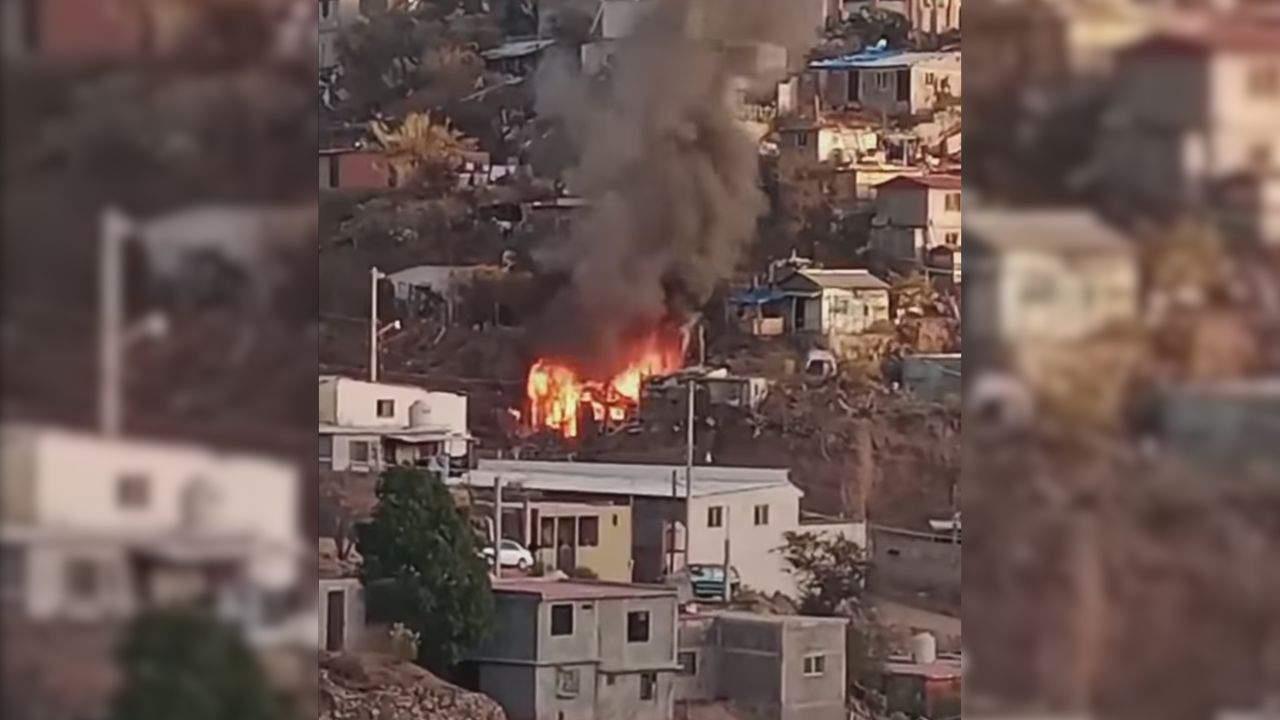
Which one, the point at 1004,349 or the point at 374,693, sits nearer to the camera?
the point at 1004,349

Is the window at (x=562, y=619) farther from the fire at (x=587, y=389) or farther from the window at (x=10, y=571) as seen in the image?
the window at (x=10, y=571)

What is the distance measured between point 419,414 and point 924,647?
115cm

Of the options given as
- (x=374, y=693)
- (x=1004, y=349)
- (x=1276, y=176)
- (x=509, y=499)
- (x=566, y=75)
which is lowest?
(x=374, y=693)

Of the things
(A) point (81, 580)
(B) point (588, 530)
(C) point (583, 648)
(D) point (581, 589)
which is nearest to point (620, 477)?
(B) point (588, 530)

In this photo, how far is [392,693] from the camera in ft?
14.2

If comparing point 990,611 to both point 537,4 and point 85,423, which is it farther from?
point 537,4

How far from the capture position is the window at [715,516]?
418cm

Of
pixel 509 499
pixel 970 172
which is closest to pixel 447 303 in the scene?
pixel 509 499

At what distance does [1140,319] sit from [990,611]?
0.24 meters

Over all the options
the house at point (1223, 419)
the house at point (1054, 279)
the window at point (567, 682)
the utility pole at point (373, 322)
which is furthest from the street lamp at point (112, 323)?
the window at point (567, 682)

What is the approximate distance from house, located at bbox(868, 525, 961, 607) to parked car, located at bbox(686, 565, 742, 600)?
285mm

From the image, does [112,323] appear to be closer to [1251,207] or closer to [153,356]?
[153,356]

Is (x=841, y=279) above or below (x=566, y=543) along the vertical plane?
above

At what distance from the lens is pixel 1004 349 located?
144 cm
